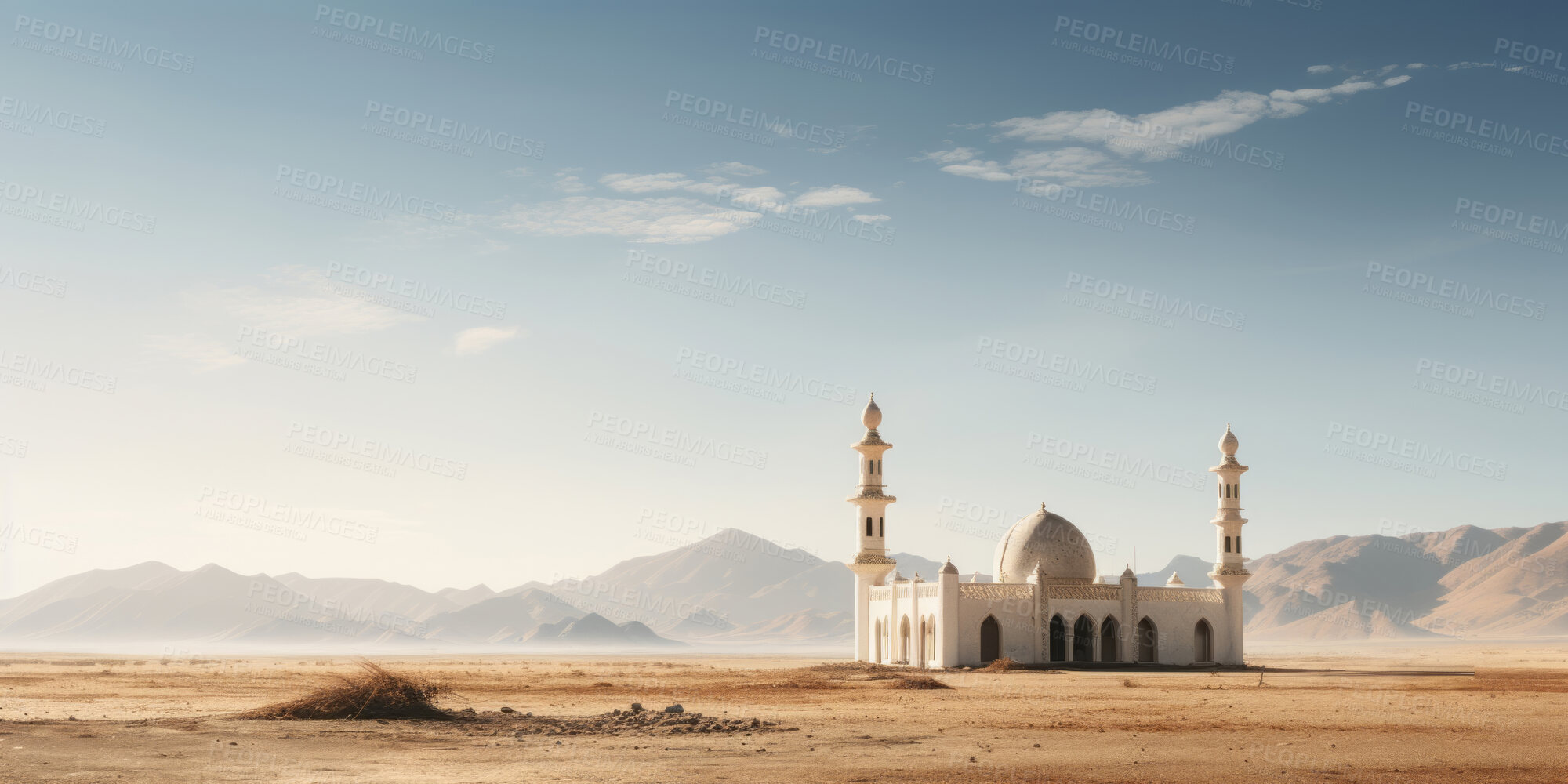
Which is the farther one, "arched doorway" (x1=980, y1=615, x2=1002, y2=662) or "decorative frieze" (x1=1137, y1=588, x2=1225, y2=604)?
"decorative frieze" (x1=1137, y1=588, x2=1225, y2=604)

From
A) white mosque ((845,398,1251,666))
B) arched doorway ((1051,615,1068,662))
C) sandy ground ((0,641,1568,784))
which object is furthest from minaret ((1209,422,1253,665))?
sandy ground ((0,641,1568,784))

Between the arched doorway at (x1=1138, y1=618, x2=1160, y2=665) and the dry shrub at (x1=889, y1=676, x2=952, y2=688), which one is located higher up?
the arched doorway at (x1=1138, y1=618, x2=1160, y2=665)

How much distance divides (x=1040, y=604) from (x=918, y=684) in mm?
16295

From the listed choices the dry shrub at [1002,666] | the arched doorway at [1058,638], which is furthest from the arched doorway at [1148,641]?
the dry shrub at [1002,666]

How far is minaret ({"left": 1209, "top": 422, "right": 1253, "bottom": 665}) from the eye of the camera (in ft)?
200

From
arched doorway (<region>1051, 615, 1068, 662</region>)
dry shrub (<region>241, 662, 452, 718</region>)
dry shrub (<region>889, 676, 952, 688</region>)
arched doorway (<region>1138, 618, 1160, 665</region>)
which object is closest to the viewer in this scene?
dry shrub (<region>241, 662, 452, 718</region>)

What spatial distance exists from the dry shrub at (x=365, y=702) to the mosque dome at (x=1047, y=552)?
3742 cm

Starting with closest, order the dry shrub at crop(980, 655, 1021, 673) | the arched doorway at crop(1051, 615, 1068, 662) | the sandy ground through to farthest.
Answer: the sandy ground, the dry shrub at crop(980, 655, 1021, 673), the arched doorway at crop(1051, 615, 1068, 662)

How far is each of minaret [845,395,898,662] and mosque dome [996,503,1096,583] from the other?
5.53 metres

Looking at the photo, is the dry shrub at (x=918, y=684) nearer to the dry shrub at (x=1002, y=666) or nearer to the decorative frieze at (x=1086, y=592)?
the dry shrub at (x=1002, y=666)

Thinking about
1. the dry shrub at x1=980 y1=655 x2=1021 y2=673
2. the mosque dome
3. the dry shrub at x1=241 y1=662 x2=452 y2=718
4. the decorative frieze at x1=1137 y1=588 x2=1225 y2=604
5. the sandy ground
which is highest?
the mosque dome

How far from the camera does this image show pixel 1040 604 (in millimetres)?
56594

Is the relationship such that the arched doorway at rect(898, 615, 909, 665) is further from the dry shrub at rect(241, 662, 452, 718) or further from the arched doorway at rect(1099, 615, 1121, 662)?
the dry shrub at rect(241, 662, 452, 718)

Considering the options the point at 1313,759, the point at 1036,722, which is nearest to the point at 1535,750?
the point at 1313,759
